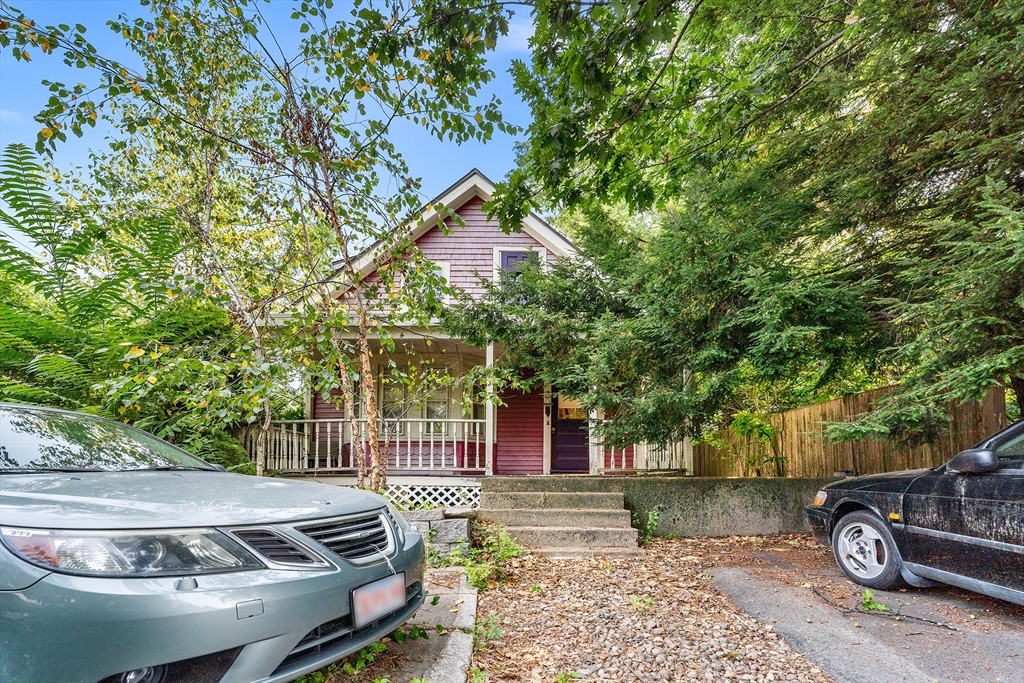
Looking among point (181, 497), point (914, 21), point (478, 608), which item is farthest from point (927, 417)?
point (181, 497)

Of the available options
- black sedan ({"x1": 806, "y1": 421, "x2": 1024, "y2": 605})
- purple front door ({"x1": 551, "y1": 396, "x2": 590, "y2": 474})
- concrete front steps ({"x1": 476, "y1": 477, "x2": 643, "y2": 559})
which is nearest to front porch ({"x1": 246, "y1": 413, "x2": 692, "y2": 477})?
purple front door ({"x1": 551, "y1": 396, "x2": 590, "y2": 474})

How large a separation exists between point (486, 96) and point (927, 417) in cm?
503

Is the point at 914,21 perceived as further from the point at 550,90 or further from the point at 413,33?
the point at 413,33

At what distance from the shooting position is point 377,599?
2270 millimetres

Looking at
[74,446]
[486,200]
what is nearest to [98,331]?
[74,446]

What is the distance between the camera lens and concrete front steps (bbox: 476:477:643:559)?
235 inches

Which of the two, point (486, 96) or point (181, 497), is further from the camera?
point (486, 96)

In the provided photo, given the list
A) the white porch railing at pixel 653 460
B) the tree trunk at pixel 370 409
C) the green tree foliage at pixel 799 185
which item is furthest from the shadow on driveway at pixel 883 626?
the tree trunk at pixel 370 409

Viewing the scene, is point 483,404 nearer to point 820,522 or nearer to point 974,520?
point 820,522

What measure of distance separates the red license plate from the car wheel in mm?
3929

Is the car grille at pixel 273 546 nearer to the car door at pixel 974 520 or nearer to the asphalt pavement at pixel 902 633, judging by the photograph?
the asphalt pavement at pixel 902 633

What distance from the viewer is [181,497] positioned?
2.06 meters

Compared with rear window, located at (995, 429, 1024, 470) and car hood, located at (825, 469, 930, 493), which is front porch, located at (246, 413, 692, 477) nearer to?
car hood, located at (825, 469, 930, 493)

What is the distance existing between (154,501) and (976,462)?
4.70 metres
